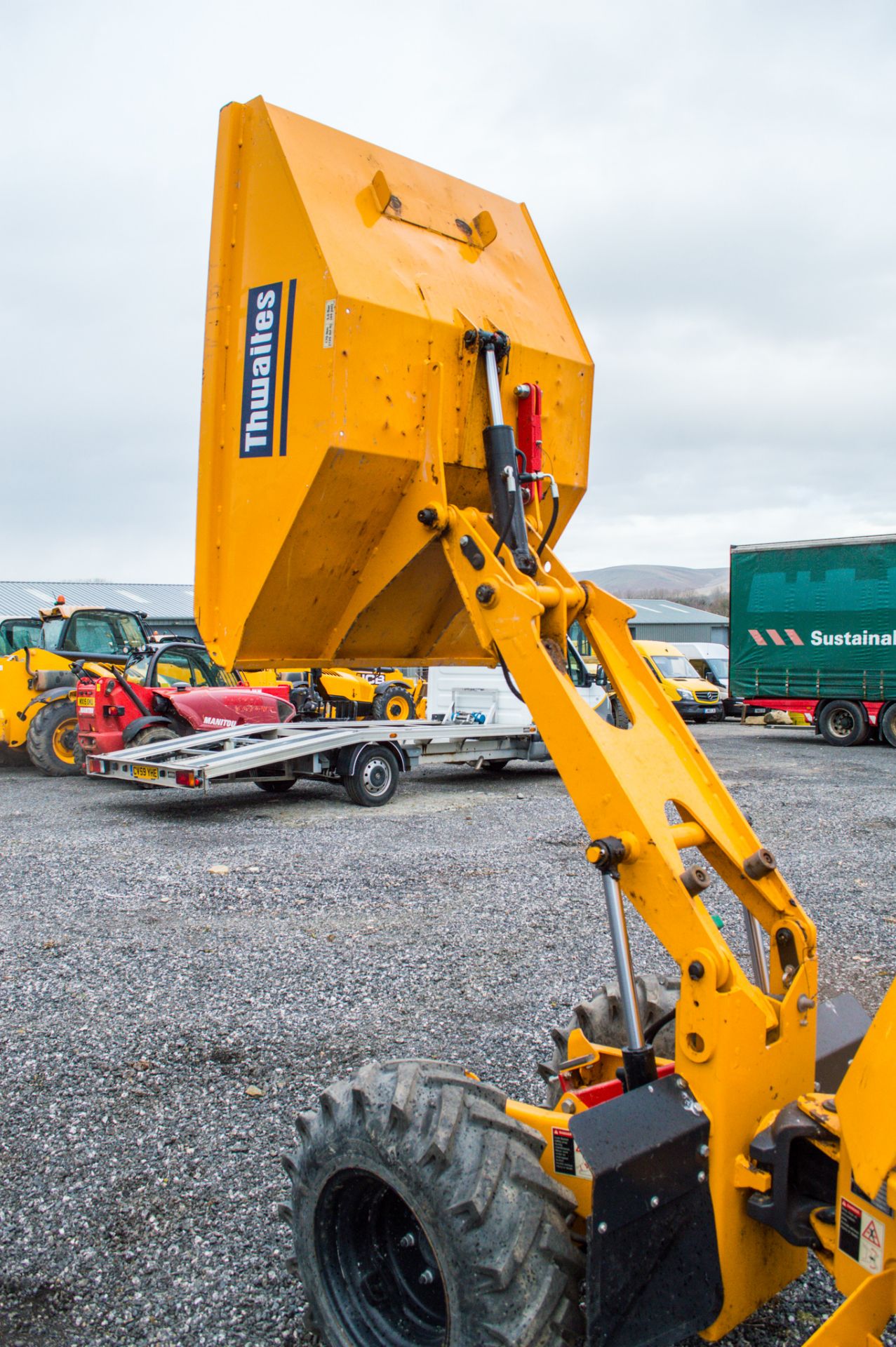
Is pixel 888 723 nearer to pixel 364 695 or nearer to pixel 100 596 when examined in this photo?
pixel 364 695

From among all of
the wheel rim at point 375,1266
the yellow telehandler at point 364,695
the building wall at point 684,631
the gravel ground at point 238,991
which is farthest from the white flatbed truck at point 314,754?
the building wall at point 684,631

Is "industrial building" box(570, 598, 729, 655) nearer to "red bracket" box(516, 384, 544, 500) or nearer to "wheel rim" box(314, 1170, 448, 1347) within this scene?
"red bracket" box(516, 384, 544, 500)

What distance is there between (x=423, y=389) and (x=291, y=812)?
324 inches

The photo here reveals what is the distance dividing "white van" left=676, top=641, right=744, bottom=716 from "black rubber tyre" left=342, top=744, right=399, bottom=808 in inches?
648

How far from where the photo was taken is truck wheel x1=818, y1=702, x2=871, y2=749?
1955 centimetres

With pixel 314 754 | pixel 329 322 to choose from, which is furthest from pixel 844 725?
pixel 329 322

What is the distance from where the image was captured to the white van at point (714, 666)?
26.6m

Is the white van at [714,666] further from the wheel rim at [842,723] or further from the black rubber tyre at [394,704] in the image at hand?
the black rubber tyre at [394,704]

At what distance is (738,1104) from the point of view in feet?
7.13

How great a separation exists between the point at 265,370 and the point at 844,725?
19133 millimetres

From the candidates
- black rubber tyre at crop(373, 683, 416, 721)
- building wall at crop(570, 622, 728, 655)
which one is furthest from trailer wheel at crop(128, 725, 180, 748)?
building wall at crop(570, 622, 728, 655)

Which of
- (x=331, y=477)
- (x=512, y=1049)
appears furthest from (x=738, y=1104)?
(x=512, y=1049)

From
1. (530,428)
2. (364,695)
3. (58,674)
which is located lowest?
(364,695)

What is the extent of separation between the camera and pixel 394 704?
17047 millimetres
